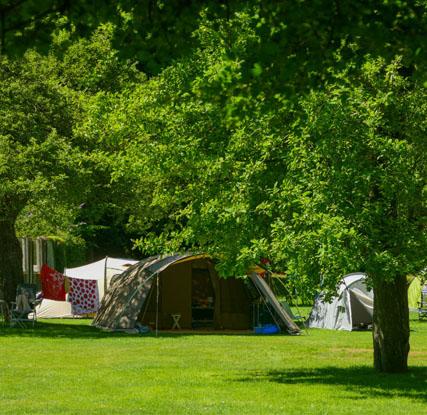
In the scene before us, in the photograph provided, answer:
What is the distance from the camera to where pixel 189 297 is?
92.0ft

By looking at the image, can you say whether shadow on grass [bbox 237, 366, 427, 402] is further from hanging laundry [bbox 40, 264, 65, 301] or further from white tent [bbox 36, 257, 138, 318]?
white tent [bbox 36, 257, 138, 318]

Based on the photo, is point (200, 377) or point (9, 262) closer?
point (200, 377)

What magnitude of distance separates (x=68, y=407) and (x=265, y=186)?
4168 mm

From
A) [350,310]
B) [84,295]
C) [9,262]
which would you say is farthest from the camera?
[84,295]

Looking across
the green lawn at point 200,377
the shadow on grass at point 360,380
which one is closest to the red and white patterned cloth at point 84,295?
the green lawn at point 200,377

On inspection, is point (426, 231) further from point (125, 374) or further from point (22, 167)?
point (22, 167)

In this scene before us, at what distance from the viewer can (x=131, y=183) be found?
2636 cm

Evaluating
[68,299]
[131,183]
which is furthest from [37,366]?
[68,299]

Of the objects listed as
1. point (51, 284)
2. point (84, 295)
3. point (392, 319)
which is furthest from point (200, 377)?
point (84, 295)

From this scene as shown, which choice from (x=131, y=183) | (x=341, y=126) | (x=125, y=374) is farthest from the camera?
(x=131, y=183)

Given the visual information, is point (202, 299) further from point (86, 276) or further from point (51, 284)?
point (86, 276)

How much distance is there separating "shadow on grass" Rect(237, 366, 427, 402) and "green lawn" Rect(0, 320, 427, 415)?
1cm

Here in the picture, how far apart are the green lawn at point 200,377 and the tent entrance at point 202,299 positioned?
4.74 metres

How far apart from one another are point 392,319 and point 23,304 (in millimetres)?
13683
